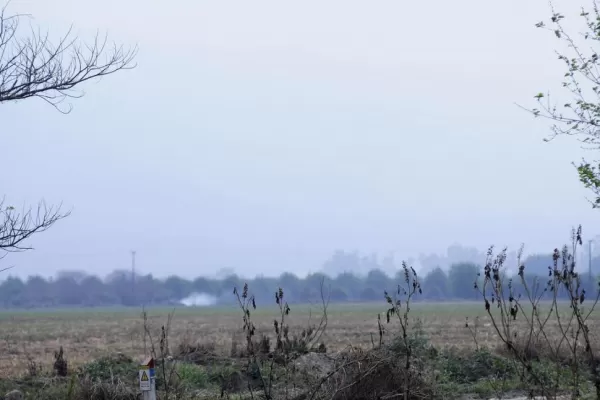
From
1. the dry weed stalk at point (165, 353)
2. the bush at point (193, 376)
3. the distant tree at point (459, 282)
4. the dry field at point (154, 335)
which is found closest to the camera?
the dry weed stalk at point (165, 353)

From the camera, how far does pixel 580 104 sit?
1198 cm

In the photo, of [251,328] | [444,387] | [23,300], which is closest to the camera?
[251,328]

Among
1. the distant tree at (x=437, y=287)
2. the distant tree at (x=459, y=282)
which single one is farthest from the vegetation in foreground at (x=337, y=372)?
the distant tree at (x=437, y=287)

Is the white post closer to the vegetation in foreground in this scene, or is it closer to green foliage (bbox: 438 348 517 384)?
the vegetation in foreground

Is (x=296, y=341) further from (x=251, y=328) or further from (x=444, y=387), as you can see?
(x=251, y=328)

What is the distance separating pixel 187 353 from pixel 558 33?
1239 cm

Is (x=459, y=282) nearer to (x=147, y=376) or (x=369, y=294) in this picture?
(x=369, y=294)

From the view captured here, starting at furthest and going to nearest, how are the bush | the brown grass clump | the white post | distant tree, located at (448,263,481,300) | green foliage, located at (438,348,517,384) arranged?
1. distant tree, located at (448,263,481,300)
2. green foliage, located at (438,348,517,384)
3. the bush
4. the brown grass clump
5. the white post

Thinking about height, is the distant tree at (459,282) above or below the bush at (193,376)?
above

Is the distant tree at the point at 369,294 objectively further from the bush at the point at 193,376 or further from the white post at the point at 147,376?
the white post at the point at 147,376

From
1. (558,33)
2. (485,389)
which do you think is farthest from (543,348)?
(558,33)

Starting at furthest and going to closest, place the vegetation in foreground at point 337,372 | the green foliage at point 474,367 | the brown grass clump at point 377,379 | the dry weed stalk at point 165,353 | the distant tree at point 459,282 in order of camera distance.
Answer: the distant tree at point 459,282 < the green foliage at point 474,367 < the brown grass clump at point 377,379 < the vegetation in foreground at point 337,372 < the dry weed stalk at point 165,353

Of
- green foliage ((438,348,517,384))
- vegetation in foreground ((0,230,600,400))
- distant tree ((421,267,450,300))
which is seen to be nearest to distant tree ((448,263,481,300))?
distant tree ((421,267,450,300))

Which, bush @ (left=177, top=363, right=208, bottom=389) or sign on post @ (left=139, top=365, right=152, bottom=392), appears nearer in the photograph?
sign on post @ (left=139, top=365, right=152, bottom=392)
